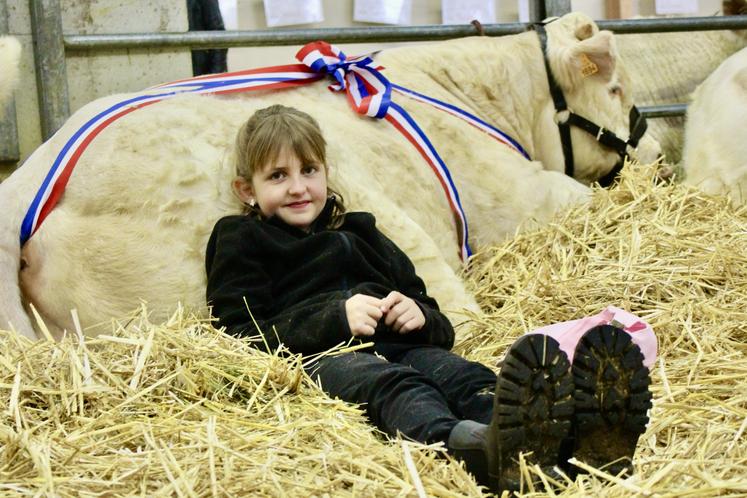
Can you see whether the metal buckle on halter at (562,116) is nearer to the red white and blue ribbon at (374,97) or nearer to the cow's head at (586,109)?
the cow's head at (586,109)

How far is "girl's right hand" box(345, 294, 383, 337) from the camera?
10.2 ft

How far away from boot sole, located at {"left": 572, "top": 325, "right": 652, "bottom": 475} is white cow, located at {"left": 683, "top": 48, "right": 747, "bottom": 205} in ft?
10.0

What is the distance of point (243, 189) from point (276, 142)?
24 centimetres

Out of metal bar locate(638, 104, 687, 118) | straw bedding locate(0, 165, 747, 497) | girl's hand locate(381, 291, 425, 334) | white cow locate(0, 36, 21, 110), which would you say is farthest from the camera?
metal bar locate(638, 104, 687, 118)

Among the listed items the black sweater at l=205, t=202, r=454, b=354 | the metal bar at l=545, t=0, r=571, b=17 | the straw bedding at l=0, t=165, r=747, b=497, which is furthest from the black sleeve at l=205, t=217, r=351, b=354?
the metal bar at l=545, t=0, r=571, b=17

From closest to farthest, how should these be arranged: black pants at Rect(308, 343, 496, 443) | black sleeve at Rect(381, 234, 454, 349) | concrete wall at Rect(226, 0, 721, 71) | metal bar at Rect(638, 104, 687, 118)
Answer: black pants at Rect(308, 343, 496, 443) → black sleeve at Rect(381, 234, 454, 349) → metal bar at Rect(638, 104, 687, 118) → concrete wall at Rect(226, 0, 721, 71)

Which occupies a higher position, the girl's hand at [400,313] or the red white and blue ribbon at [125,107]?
the red white and blue ribbon at [125,107]

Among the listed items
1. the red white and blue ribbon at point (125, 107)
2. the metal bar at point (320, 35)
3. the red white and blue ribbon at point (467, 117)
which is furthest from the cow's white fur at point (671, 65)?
the red white and blue ribbon at point (125, 107)

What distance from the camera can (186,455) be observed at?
2.34 metres

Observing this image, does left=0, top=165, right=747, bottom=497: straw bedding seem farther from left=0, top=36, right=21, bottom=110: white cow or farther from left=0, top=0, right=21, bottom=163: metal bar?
left=0, top=0, right=21, bottom=163: metal bar

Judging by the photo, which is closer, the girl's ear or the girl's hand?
the girl's hand

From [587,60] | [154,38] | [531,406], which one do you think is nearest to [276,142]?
[531,406]

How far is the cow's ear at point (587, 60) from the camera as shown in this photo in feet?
17.2

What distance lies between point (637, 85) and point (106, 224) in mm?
4452
